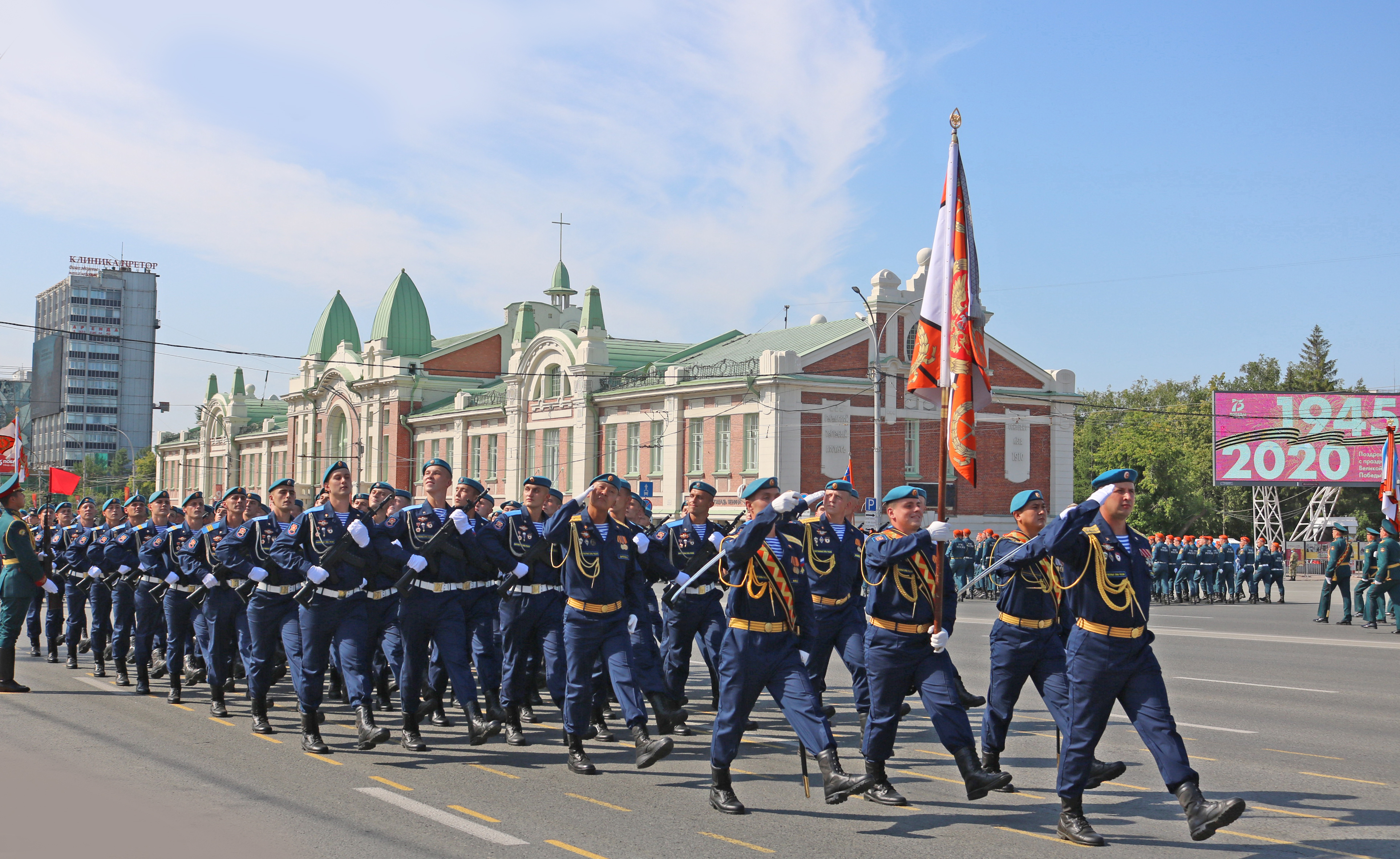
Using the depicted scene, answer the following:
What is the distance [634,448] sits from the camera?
168 ft

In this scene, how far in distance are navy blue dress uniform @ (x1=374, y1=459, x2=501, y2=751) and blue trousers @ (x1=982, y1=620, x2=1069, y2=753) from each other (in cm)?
358

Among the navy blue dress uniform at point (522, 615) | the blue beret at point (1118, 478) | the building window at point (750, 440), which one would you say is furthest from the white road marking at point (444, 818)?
the building window at point (750, 440)

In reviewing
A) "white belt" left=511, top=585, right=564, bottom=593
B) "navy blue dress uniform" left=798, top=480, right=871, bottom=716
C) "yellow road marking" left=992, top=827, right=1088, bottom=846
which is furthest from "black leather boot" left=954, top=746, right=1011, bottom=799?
"white belt" left=511, top=585, right=564, bottom=593

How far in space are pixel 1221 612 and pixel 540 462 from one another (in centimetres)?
3287

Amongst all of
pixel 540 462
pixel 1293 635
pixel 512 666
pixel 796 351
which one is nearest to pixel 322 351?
pixel 540 462

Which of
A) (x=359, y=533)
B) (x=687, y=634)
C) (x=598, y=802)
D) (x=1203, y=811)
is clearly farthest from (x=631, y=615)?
(x=1203, y=811)

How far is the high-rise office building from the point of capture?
6024 inches

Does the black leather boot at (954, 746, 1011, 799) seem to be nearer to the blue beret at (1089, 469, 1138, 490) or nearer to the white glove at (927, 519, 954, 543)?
the white glove at (927, 519, 954, 543)

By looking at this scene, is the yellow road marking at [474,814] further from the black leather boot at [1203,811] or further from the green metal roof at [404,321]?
the green metal roof at [404,321]

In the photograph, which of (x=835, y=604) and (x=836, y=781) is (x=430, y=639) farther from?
(x=836, y=781)

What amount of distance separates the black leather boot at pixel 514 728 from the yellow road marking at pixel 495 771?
93 cm

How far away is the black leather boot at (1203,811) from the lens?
20.1 feet

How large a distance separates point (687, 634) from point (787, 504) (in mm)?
4318

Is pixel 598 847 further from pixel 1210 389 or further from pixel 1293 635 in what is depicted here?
pixel 1210 389
